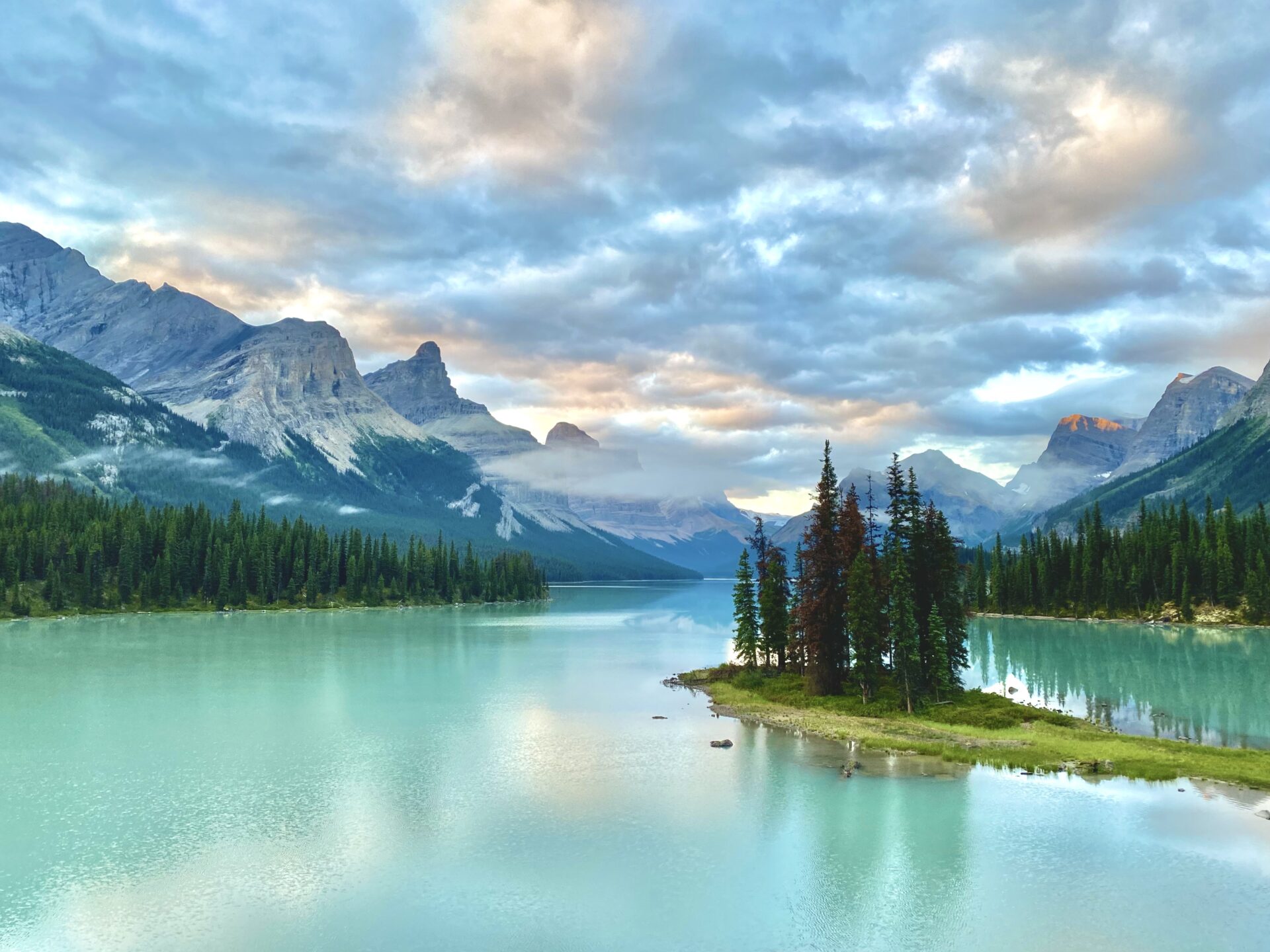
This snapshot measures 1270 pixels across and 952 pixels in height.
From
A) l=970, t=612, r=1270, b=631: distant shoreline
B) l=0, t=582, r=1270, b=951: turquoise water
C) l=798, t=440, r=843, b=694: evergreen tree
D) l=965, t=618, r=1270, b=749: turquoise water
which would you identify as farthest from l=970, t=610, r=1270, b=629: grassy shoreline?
l=0, t=582, r=1270, b=951: turquoise water

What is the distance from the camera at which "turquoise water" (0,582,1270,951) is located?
97.9 feet

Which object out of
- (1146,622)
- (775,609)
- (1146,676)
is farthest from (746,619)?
(1146,622)

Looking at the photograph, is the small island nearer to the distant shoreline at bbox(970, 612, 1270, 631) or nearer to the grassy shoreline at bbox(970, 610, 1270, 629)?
the distant shoreline at bbox(970, 612, 1270, 631)

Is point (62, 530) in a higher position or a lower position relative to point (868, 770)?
higher

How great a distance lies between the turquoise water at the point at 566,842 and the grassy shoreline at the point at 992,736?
10.5 ft

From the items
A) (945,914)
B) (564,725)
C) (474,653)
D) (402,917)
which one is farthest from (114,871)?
(474,653)

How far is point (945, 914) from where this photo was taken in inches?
1230

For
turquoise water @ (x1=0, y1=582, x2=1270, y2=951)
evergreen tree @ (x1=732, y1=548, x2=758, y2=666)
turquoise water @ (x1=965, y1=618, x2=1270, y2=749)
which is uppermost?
A: evergreen tree @ (x1=732, y1=548, x2=758, y2=666)

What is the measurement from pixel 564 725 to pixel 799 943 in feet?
138

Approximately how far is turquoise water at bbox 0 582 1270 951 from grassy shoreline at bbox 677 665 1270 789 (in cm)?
319

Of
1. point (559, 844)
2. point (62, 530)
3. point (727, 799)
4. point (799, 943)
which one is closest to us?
point (799, 943)

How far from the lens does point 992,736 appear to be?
60.5 m

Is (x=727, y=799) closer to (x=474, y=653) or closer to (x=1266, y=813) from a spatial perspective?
(x=1266, y=813)

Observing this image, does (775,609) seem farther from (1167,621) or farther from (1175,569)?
(1175,569)
